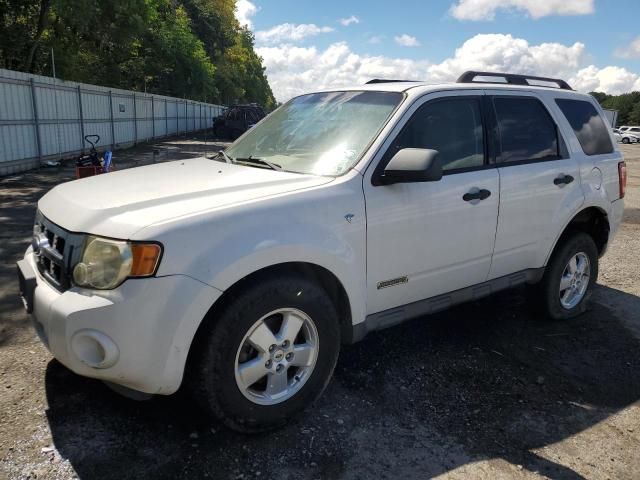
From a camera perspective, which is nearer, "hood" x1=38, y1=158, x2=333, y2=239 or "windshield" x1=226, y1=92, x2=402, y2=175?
"hood" x1=38, y1=158, x2=333, y2=239

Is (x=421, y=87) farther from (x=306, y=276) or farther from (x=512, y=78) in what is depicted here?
(x=306, y=276)

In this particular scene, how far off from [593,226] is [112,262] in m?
4.18

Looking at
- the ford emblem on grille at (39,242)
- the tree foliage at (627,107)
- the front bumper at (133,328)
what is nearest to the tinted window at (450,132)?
the front bumper at (133,328)

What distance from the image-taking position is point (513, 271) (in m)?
4.08

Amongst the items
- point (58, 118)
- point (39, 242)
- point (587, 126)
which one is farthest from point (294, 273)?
point (58, 118)

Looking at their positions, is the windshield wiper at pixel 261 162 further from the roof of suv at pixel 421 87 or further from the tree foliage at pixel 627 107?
the tree foliage at pixel 627 107

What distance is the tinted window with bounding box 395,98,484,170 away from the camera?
337 centimetres

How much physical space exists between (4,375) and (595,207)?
15.2 feet

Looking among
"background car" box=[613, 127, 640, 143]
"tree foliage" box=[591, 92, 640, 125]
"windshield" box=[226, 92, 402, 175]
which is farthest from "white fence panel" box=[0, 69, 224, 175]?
"tree foliage" box=[591, 92, 640, 125]

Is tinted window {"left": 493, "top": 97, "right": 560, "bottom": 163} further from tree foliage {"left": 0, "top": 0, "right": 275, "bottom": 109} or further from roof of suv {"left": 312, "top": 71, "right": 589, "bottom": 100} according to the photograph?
tree foliage {"left": 0, "top": 0, "right": 275, "bottom": 109}

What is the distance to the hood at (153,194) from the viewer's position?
2482 millimetres

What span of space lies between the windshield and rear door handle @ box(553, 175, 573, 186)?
5.04 ft

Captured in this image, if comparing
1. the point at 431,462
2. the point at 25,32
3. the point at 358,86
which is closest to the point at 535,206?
the point at 358,86

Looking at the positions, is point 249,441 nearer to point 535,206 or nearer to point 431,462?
point 431,462
